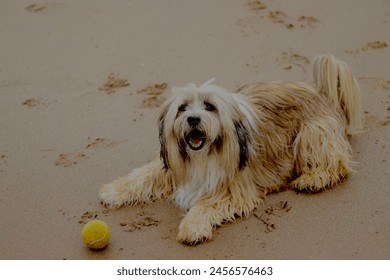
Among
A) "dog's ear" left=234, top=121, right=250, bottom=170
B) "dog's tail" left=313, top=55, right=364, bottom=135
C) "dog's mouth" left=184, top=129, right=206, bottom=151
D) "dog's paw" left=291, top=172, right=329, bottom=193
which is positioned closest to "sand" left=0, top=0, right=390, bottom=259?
"dog's paw" left=291, top=172, right=329, bottom=193

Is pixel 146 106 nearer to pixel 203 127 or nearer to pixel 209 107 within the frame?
pixel 209 107

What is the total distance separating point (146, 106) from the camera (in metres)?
Result: 5.29

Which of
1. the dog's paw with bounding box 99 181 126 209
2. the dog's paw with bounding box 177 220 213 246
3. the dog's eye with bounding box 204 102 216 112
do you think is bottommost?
the dog's paw with bounding box 99 181 126 209

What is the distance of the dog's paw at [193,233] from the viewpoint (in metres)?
3.79

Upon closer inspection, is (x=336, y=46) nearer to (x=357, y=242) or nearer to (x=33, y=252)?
(x=357, y=242)

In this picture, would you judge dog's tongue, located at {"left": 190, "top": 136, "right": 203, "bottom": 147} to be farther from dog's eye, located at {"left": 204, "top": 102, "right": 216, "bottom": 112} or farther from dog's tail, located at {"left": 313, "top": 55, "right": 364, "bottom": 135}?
dog's tail, located at {"left": 313, "top": 55, "right": 364, "bottom": 135}

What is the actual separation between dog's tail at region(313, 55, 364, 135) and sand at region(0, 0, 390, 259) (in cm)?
25

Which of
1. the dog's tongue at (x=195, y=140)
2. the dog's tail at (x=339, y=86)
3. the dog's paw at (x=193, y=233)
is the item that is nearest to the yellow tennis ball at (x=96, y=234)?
the dog's paw at (x=193, y=233)

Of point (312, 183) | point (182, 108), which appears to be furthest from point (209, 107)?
point (312, 183)

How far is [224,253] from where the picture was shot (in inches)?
146

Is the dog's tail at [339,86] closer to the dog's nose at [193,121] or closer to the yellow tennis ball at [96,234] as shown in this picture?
the dog's nose at [193,121]

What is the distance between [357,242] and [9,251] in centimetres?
201

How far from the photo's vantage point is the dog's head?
377cm

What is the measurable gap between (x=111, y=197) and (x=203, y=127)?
865 millimetres
